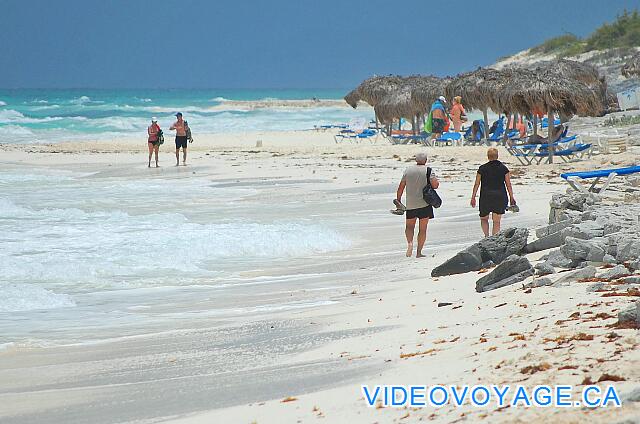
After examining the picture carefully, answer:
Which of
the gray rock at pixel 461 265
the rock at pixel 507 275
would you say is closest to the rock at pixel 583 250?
the rock at pixel 507 275

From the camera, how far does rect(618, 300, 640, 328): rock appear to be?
493 cm

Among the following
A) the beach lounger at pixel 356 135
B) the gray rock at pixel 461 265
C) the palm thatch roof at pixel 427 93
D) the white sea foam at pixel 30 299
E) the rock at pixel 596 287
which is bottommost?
the white sea foam at pixel 30 299

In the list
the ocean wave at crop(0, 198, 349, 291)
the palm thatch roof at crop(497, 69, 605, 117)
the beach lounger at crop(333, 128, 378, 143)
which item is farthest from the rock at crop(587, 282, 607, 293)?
the beach lounger at crop(333, 128, 378, 143)

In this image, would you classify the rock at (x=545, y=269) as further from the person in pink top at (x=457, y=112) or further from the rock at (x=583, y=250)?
the person in pink top at (x=457, y=112)

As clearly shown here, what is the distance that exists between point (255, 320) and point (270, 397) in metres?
2.32

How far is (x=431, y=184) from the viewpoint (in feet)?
34.2

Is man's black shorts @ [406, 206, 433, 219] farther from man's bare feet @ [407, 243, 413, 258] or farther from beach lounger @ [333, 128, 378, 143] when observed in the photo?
beach lounger @ [333, 128, 378, 143]

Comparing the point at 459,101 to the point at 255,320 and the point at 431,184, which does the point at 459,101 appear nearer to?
the point at 431,184

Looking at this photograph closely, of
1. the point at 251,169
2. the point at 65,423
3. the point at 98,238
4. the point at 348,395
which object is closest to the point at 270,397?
the point at 348,395

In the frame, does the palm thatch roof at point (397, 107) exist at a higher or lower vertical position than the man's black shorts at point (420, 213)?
higher

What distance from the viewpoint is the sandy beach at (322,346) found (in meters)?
4.59

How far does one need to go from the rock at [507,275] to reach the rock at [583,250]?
342 millimetres

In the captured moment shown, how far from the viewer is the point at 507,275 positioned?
7.35 metres

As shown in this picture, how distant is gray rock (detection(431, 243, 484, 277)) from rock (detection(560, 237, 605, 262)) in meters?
1.16
